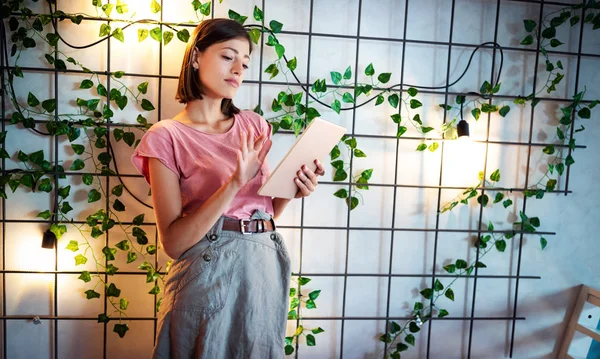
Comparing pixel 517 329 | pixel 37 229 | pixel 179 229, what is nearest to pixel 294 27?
pixel 179 229

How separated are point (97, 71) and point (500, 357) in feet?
7.05

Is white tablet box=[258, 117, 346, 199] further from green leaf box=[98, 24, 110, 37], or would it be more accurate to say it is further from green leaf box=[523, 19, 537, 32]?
green leaf box=[523, 19, 537, 32]

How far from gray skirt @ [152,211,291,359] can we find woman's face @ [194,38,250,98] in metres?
0.41

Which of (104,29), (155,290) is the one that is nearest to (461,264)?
(155,290)

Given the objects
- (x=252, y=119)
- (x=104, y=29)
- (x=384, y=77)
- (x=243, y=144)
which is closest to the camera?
(x=243, y=144)

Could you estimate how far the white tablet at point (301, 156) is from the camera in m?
1.19

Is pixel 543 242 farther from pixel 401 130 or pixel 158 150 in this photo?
pixel 158 150

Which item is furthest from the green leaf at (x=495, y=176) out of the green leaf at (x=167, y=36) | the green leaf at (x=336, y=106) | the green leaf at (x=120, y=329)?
the green leaf at (x=120, y=329)

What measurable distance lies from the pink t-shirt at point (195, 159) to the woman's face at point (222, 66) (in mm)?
141

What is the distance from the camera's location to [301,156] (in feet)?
4.05

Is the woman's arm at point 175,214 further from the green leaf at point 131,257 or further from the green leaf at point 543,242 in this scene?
the green leaf at point 543,242

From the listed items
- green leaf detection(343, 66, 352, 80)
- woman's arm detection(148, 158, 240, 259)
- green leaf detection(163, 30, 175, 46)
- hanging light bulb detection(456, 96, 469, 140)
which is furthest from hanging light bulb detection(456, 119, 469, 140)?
green leaf detection(163, 30, 175, 46)

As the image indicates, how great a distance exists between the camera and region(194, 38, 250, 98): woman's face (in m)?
1.30

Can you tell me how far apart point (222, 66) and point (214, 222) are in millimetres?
477
